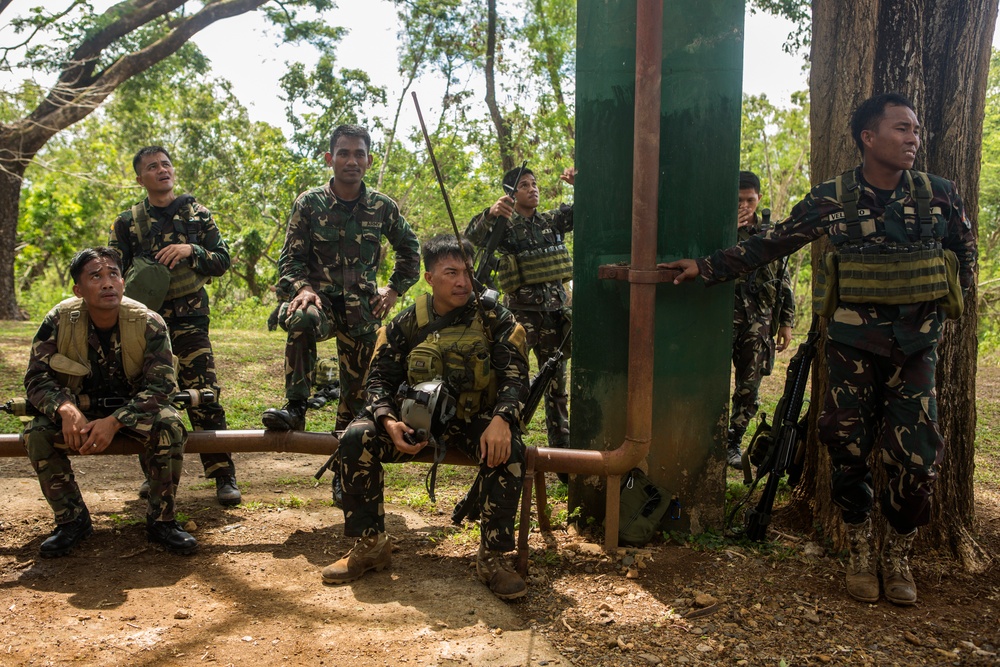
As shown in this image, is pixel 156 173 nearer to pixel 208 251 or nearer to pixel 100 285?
pixel 208 251

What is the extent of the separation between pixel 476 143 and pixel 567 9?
2933 mm

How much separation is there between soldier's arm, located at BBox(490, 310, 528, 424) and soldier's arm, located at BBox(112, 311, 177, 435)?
1.64 metres

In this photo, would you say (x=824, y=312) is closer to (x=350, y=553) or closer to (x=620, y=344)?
(x=620, y=344)

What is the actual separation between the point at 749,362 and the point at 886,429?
2.46 metres

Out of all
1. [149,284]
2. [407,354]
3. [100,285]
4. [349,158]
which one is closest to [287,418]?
[407,354]

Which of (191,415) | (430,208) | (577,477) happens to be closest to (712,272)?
(577,477)

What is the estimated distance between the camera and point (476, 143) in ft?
52.6

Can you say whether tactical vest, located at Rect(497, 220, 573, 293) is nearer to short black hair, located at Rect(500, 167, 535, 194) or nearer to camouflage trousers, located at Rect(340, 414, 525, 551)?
short black hair, located at Rect(500, 167, 535, 194)

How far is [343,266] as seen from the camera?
4742mm

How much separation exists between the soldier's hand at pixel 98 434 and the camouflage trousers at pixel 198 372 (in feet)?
2.89

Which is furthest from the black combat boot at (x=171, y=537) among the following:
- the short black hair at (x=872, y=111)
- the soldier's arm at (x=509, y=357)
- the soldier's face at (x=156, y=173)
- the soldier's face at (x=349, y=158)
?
the short black hair at (x=872, y=111)

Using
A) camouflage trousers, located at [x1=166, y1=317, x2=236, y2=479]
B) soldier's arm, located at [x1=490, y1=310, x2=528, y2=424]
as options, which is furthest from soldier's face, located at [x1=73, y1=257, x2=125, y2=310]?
soldier's arm, located at [x1=490, y1=310, x2=528, y2=424]

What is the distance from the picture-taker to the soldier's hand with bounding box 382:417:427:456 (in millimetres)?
3639

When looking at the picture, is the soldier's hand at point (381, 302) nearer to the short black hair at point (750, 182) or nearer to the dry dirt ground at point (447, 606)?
the dry dirt ground at point (447, 606)
